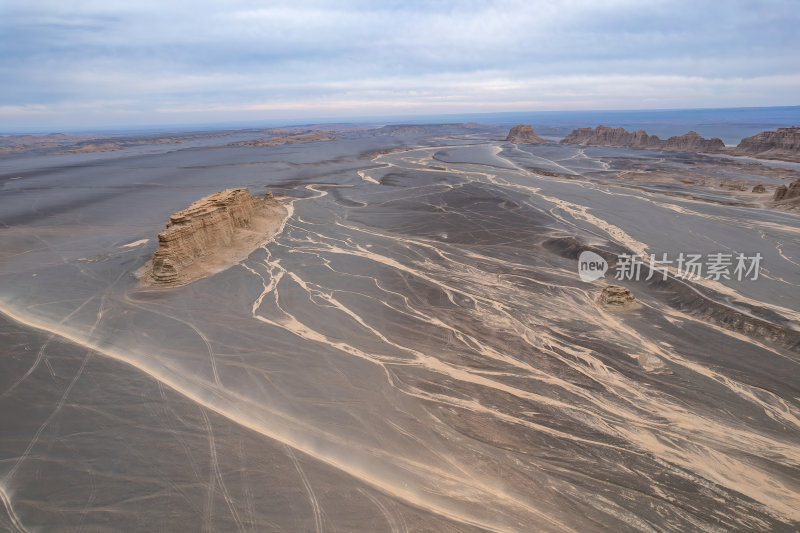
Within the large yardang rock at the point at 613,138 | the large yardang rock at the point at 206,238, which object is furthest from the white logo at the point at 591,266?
the large yardang rock at the point at 613,138

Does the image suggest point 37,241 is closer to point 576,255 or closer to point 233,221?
point 233,221

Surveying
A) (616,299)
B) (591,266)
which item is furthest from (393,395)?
(591,266)

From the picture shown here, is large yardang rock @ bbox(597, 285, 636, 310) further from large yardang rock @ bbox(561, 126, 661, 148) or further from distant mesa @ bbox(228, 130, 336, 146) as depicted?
distant mesa @ bbox(228, 130, 336, 146)

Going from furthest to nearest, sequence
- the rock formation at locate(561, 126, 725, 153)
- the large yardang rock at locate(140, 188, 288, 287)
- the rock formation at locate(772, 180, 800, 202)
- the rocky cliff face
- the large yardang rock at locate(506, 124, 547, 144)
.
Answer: the large yardang rock at locate(506, 124, 547, 144) → the rock formation at locate(561, 126, 725, 153) → the rocky cliff face → the rock formation at locate(772, 180, 800, 202) → the large yardang rock at locate(140, 188, 288, 287)

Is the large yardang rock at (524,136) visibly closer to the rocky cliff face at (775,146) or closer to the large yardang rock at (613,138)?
the large yardang rock at (613,138)

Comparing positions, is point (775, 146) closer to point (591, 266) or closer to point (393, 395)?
point (591, 266)

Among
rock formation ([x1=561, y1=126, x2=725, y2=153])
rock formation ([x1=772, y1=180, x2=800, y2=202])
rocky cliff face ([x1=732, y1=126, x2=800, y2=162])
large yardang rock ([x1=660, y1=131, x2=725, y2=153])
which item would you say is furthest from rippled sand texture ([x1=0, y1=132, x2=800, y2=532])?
rock formation ([x1=561, y1=126, x2=725, y2=153])

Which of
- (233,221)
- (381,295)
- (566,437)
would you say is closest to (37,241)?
(233,221)
